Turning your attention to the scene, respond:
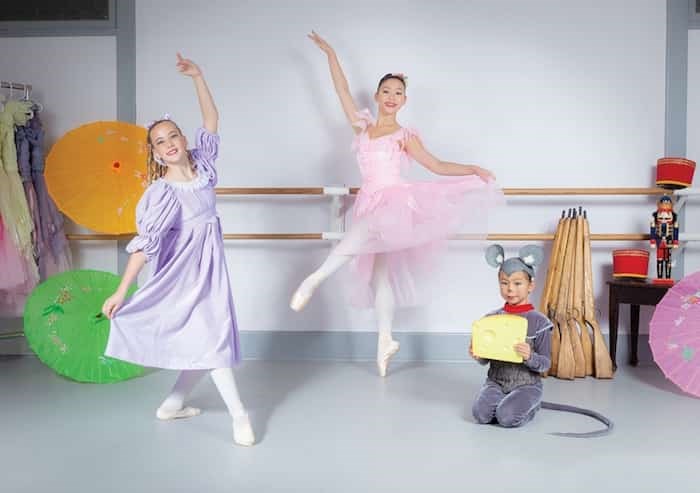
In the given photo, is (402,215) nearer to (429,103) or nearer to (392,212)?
(392,212)

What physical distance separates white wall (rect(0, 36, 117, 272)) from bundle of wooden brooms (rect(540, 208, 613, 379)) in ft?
7.99

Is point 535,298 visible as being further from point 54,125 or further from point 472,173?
point 54,125

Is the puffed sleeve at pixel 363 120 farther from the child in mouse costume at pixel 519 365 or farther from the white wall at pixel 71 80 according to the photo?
the white wall at pixel 71 80

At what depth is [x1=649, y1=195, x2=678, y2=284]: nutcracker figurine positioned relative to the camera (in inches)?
142

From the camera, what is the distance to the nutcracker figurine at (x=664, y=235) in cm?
361

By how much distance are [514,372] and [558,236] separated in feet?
4.11

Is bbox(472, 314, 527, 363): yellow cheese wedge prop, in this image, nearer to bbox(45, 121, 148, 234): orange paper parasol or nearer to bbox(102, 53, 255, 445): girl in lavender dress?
bbox(102, 53, 255, 445): girl in lavender dress

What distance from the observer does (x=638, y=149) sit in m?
3.91

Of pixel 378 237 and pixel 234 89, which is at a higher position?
pixel 234 89

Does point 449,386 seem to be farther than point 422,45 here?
No

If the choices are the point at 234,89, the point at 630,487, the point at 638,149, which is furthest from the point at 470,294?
the point at 630,487

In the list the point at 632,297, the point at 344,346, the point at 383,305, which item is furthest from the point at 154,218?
the point at 632,297

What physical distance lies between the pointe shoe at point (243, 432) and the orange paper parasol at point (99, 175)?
65.0 inches

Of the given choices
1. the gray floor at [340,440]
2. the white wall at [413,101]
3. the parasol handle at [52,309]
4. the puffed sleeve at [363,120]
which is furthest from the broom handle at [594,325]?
the parasol handle at [52,309]
